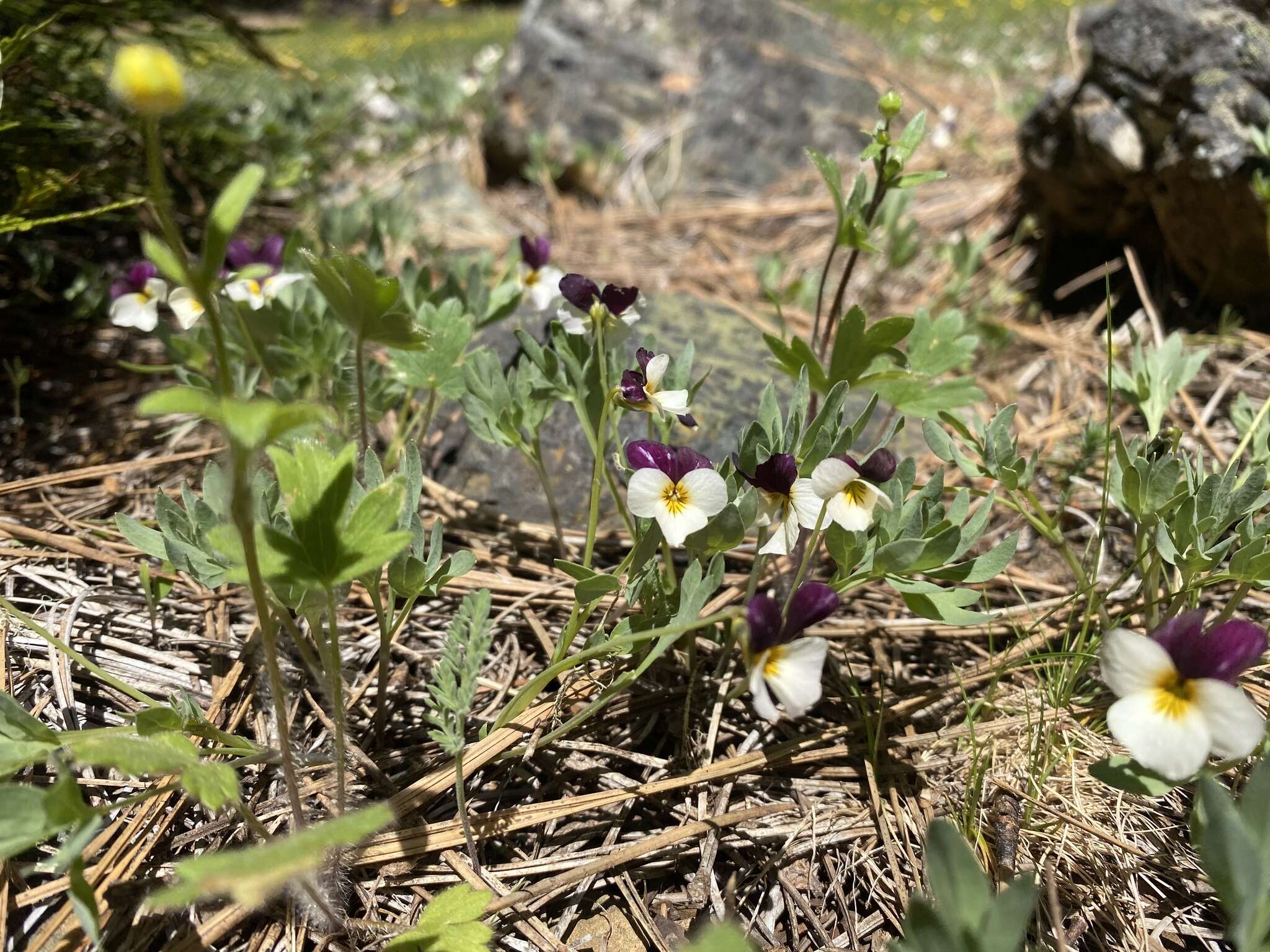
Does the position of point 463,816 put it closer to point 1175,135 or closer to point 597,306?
point 597,306

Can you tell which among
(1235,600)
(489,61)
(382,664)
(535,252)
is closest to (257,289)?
(535,252)

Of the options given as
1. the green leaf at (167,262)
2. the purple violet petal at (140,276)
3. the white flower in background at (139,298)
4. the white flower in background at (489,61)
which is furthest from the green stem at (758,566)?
the white flower in background at (489,61)

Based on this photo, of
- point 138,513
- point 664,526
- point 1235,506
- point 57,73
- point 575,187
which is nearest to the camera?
point 664,526

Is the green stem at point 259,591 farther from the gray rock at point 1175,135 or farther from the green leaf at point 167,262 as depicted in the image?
the gray rock at point 1175,135

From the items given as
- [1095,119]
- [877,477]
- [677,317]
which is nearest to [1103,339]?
[1095,119]

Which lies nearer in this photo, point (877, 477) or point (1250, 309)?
point (877, 477)

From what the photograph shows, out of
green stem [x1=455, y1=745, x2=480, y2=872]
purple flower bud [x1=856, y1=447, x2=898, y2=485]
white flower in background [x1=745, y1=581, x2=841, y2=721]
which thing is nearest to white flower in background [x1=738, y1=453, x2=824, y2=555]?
purple flower bud [x1=856, y1=447, x2=898, y2=485]

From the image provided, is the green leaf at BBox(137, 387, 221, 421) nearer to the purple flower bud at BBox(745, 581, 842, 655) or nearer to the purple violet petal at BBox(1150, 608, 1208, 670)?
the purple flower bud at BBox(745, 581, 842, 655)

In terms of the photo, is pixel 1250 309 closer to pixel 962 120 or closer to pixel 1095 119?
pixel 1095 119
